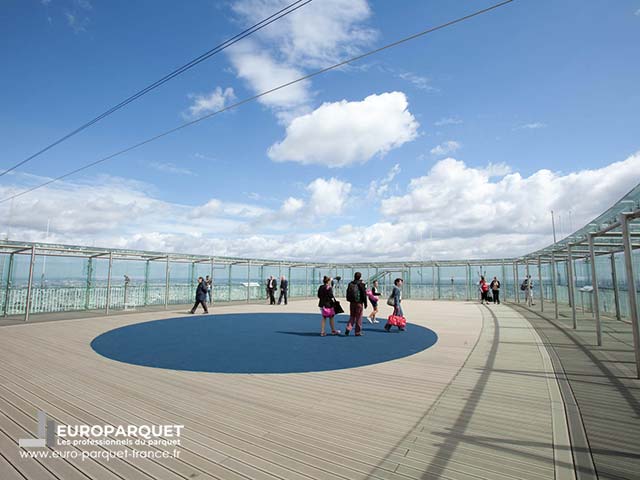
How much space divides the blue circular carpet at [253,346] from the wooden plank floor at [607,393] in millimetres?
2709

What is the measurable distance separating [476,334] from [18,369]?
31.1 feet

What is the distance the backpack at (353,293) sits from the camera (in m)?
8.45

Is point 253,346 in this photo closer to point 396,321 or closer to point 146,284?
point 396,321

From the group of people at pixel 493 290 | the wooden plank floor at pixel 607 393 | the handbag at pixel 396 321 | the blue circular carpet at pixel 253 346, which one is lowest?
the blue circular carpet at pixel 253 346

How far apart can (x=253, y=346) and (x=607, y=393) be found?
19.7 ft

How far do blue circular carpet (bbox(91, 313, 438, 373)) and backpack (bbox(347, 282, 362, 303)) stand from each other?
38.1 inches

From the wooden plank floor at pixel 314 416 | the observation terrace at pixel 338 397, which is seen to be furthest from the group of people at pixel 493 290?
the wooden plank floor at pixel 314 416

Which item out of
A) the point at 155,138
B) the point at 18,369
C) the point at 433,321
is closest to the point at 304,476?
the point at 18,369

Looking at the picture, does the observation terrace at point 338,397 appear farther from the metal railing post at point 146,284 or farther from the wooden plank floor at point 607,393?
the metal railing post at point 146,284

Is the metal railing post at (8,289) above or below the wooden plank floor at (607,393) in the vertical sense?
above

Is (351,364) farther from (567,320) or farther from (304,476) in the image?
(567,320)

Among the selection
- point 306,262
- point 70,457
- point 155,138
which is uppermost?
point 155,138

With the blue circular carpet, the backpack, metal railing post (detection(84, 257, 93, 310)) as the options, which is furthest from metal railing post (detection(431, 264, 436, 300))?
metal railing post (detection(84, 257, 93, 310))

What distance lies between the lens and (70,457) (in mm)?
2801
